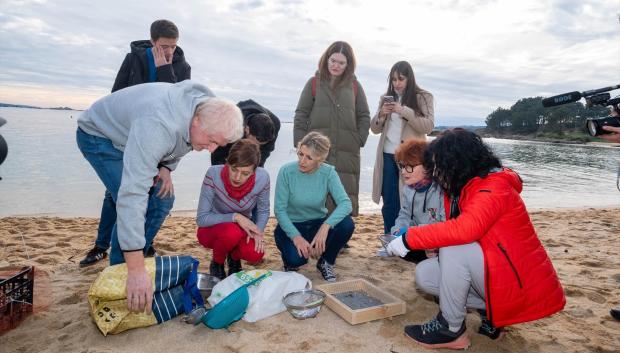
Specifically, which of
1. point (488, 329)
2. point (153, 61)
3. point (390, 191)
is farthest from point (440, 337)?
point (153, 61)

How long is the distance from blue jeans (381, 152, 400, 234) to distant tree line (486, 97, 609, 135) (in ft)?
137

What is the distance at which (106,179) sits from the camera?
2346 millimetres

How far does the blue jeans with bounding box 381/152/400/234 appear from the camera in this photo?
3711 millimetres

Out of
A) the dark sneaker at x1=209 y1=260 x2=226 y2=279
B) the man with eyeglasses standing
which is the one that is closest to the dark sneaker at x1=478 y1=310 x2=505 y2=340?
the dark sneaker at x1=209 y1=260 x2=226 y2=279

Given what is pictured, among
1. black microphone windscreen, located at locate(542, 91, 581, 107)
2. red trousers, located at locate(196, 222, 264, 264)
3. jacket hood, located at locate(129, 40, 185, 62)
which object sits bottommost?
red trousers, located at locate(196, 222, 264, 264)

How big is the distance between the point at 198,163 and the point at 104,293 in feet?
36.7

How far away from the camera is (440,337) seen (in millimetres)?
2021

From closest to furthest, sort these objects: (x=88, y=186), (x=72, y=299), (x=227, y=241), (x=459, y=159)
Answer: (x=459, y=159) < (x=72, y=299) < (x=227, y=241) < (x=88, y=186)

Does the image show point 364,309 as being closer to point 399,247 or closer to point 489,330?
point 399,247

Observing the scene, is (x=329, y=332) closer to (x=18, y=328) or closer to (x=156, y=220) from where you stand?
(x=156, y=220)

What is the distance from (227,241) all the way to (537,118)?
5742 cm

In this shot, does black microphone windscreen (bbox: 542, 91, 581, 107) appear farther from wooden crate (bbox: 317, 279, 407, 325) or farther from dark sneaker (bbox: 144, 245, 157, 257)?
dark sneaker (bbox: 144, 245, 157, 257)

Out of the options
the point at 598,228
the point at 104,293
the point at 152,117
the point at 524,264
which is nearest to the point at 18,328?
the point at 104,293

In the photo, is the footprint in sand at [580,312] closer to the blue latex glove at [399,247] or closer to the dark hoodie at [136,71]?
the blue latex glove at [399,247]
